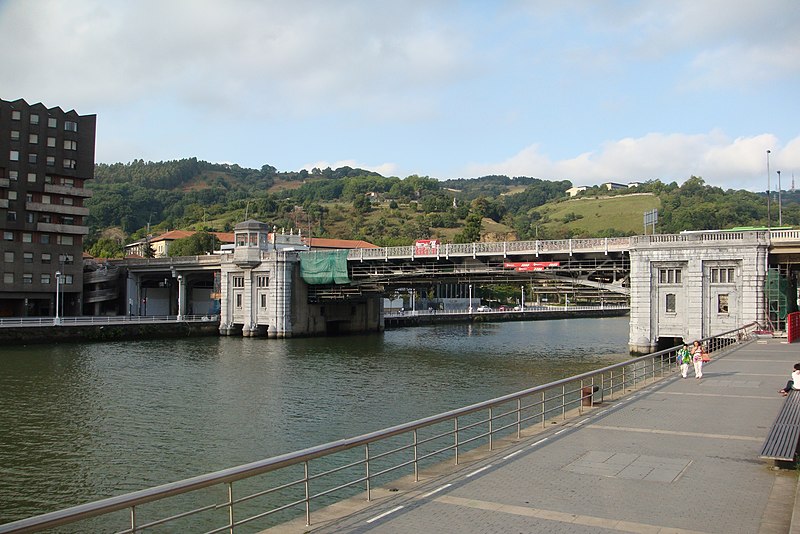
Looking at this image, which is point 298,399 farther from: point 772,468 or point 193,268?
point 193,268

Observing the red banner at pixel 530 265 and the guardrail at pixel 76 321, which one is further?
the guardrail at pixel 76 321

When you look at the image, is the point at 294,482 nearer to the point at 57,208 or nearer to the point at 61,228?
the point at 61,228

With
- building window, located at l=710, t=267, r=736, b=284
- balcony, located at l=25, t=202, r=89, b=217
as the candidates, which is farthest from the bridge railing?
balcony, located at l=25, t=202, r=89, b=217

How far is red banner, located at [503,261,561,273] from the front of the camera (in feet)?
225

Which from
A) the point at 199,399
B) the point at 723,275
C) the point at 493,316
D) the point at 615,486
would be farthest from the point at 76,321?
the point at 493,316

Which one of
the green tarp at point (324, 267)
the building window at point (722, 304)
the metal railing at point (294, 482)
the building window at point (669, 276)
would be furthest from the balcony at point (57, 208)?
the building window at point (722, 304)

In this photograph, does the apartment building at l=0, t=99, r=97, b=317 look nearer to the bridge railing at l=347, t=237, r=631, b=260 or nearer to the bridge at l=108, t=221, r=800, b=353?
the bridge at l=108, t=221, r=800, b=353

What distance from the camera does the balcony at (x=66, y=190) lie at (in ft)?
281

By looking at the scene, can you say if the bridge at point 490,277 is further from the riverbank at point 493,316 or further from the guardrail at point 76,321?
the riverbank at point 493,316

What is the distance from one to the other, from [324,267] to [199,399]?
4501cm

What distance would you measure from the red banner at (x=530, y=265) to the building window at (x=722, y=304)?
1661 cm

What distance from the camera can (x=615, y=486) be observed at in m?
14.2

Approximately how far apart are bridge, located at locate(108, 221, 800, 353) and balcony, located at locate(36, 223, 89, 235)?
14.9 m

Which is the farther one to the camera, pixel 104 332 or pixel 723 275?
pixel 104 332
